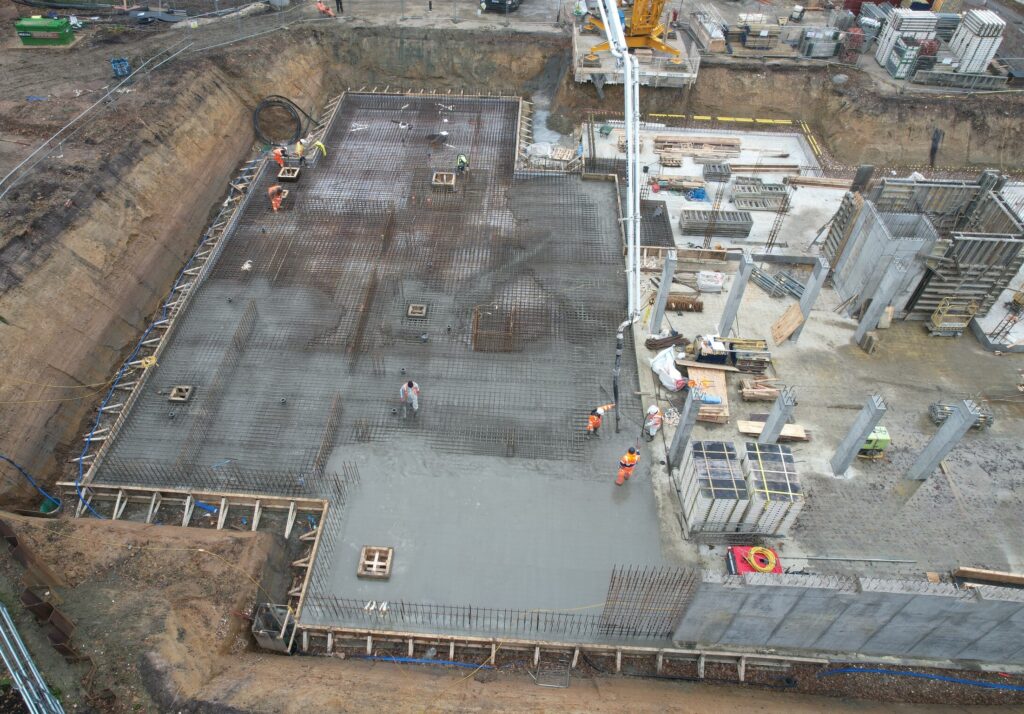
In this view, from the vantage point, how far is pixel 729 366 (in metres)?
14.7

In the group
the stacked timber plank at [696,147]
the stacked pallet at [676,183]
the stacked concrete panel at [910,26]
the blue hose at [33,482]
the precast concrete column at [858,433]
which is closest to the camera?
the precast concrete column at [858,433]

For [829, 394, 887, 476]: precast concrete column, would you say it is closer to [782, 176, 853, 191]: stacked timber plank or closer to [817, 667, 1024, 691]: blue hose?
[817, 667, 1024, 691]: blue hose

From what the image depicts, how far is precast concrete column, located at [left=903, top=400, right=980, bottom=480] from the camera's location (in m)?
10.8

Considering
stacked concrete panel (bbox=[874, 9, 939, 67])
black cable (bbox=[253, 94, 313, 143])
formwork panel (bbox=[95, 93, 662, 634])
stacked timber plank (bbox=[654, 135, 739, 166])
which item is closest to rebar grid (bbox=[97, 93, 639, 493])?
formwork panel (bbox=[95, 93, 662, 634])

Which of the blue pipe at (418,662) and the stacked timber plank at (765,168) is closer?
the blue pipe at (418,662)

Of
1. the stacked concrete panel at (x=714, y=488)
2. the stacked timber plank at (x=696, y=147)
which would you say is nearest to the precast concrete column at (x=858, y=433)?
the stacked concrete panel at (x=714, y=488)

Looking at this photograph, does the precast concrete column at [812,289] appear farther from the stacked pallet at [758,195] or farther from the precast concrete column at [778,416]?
the stacked pallet at [758,195]

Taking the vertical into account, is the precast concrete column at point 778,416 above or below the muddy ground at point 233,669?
above

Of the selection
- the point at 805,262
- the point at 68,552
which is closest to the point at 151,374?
the point at 68,552

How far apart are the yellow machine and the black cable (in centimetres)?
1253

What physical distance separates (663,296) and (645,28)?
15937mm

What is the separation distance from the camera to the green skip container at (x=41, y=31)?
74.1 ft

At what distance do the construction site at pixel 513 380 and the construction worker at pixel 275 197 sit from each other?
0.09 meters

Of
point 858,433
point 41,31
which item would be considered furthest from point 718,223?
point 41,31
